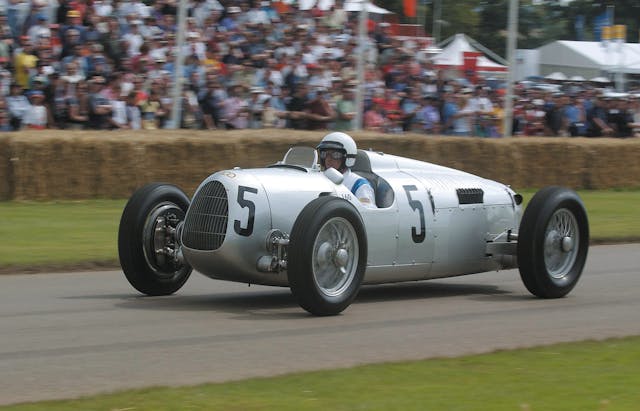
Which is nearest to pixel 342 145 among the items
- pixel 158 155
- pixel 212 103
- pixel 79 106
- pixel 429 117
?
pixel 158 155

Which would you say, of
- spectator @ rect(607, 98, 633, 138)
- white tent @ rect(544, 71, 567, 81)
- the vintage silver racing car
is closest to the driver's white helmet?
the vintage silver racing car

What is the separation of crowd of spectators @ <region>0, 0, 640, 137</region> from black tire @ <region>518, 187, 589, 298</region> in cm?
799

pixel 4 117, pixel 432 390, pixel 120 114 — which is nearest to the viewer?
pixel 432 390

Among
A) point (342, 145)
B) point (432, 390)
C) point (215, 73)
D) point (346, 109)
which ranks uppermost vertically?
point (215, 73)

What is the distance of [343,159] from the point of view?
8945 mm

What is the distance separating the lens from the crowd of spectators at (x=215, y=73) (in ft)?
51.5

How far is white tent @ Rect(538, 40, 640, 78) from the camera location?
36094mm

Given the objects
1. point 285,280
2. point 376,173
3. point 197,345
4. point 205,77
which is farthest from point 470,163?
point 197,345

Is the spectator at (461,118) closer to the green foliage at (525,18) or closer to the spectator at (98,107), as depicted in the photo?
the spectator at (98,107)

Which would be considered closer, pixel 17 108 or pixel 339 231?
pixel 339 231

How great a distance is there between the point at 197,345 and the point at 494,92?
1708 centimetres

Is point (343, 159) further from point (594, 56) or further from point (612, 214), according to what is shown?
point (594, 56)

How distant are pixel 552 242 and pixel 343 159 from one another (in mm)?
1958

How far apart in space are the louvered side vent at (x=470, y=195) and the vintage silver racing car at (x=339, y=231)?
12mm
